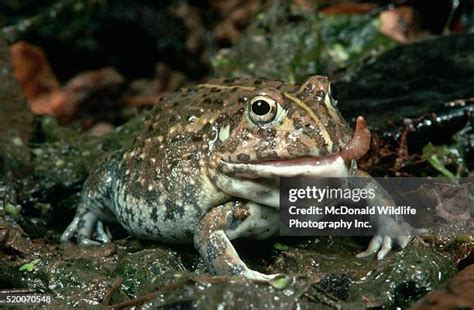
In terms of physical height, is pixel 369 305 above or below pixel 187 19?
below

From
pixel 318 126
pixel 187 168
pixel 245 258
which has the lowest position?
pixel 245 258

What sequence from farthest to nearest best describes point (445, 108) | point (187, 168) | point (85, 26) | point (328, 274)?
1. point (85, 26)
2. point (445, 108)
3. point (187, 168)
4. point (328, 274)

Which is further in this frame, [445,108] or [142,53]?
[142,53]

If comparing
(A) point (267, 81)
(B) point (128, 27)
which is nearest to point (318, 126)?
(A) point (267, 81)

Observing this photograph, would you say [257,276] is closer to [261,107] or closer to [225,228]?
[225,228]

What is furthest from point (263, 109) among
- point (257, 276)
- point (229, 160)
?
point (257, 276)

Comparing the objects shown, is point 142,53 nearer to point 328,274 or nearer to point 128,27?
point 128,27

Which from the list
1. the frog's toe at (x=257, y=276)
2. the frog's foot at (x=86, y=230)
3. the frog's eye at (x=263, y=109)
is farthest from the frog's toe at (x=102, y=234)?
the frog's eye at (x=263, y=109)

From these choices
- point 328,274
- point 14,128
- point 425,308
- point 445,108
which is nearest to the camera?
point 425,308
